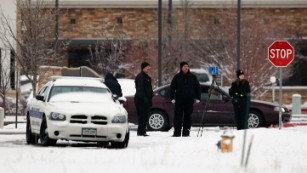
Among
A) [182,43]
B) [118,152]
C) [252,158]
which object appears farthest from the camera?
[182,43]

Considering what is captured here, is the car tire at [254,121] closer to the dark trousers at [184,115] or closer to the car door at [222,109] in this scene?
the car door at [222,109]

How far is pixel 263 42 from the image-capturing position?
6044cm

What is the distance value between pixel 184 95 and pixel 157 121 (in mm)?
5417

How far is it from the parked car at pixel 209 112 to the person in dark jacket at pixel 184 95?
462 centimetres

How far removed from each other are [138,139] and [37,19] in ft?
56.8

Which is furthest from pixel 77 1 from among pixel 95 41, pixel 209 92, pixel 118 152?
pixel 118 152

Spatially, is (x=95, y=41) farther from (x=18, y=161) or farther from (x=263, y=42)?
(x=18, y=161)

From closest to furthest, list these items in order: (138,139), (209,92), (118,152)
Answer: (118,152) < (138,139) < (209,92)

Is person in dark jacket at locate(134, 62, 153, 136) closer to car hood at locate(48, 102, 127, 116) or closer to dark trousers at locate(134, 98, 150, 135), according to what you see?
dark trousers at locate(134, 98, 150, 135)

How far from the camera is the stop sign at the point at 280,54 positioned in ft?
102

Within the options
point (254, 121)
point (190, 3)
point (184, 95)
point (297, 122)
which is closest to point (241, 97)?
point (184, 95)

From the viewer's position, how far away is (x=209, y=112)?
108 feet

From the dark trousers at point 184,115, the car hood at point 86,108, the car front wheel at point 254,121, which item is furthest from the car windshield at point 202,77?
the car hood at point 86,108

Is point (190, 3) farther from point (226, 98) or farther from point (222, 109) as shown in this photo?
point (226, 98)
